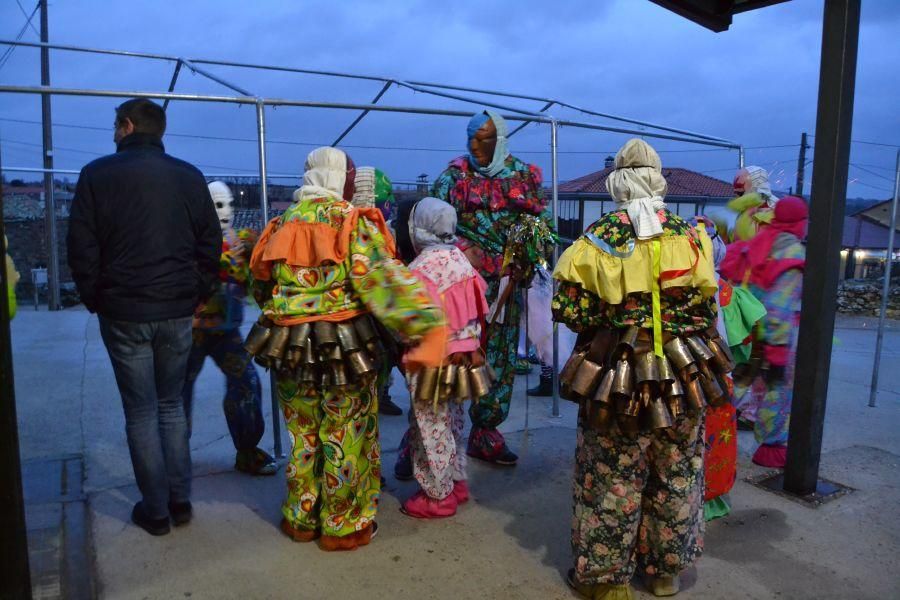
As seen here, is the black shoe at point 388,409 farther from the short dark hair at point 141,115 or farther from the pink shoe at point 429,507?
the short dark hair at point 141,115

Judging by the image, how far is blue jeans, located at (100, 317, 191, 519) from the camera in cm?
282

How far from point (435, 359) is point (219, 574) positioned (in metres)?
1.23

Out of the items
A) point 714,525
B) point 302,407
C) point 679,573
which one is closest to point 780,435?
point 714,525

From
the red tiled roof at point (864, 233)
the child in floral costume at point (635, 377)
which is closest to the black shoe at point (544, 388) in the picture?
the child in floral costume at point (635, 377)

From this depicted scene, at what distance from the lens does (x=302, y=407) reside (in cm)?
292

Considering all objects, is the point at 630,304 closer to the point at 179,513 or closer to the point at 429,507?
the point at 429,507

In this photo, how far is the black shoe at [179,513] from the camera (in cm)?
314

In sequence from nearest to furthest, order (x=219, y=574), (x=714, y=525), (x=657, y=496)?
(x=657, y=496)
(x=219, y=574)
(x=714, y=525)

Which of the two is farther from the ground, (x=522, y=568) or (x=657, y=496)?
(x=657, y=496)

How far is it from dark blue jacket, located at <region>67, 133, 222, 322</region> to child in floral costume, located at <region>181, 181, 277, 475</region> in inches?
21.0

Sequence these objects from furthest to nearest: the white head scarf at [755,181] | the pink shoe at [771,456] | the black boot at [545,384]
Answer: the black boot at [545,384], the white head scarf at [755,181], the pink shoe at [771,456]

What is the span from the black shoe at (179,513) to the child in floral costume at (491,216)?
5.17 ft

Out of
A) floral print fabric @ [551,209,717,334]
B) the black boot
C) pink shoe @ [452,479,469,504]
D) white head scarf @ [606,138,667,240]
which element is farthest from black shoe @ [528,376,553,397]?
white head scarf @ [606,138,667,240]

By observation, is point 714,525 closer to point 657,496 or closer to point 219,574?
point 657,496
